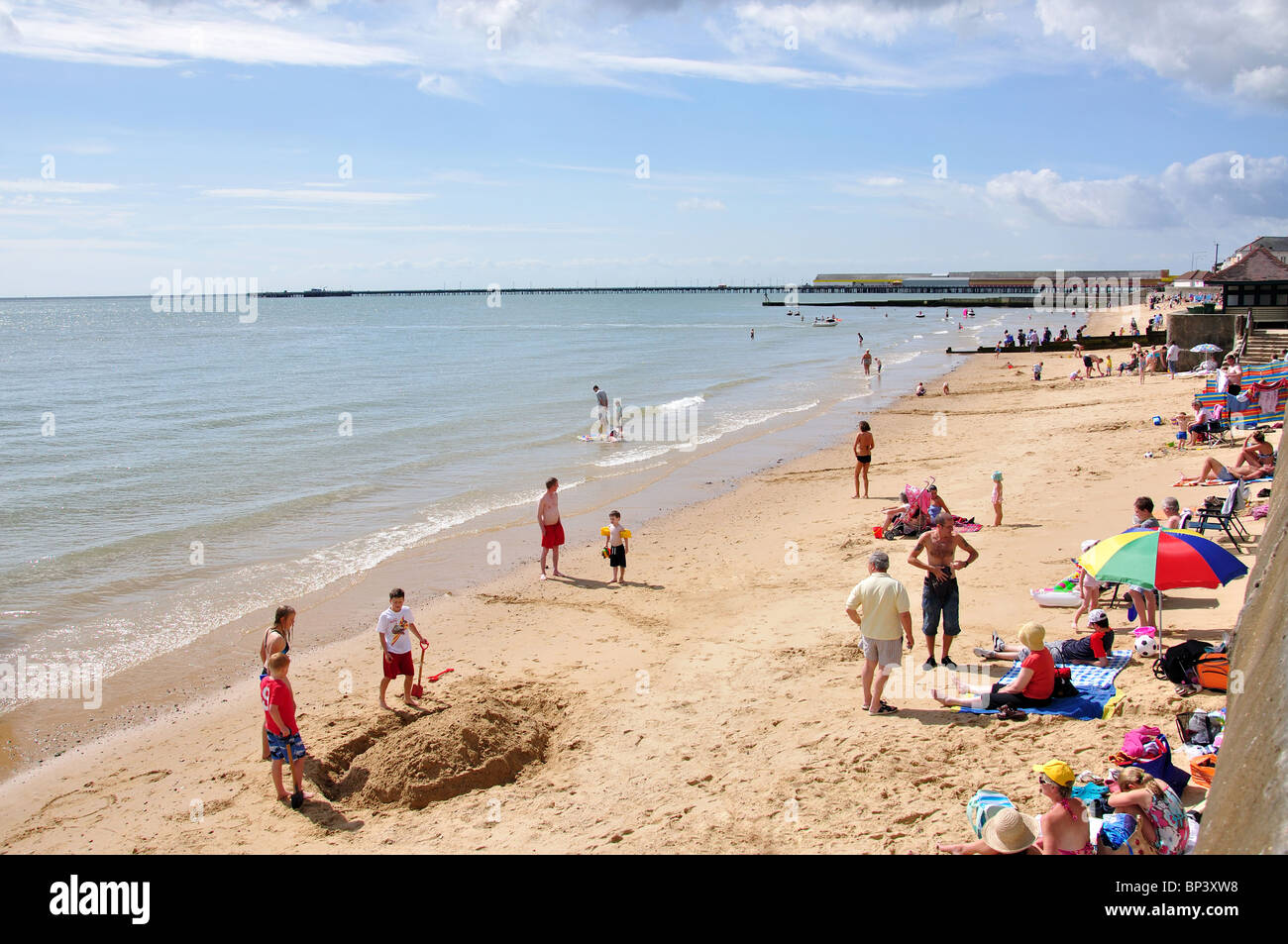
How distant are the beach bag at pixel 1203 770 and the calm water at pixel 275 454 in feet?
38.5

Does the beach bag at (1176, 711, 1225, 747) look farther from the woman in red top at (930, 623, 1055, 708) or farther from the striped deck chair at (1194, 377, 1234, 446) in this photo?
the striped deck chair at (1194, 377, 1234, 446)

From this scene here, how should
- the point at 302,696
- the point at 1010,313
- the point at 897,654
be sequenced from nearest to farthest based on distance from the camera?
the point at 897,654 → the point at 302,696 → the point at 1010,313

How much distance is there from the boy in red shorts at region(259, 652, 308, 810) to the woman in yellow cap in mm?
5601

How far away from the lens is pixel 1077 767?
617cm

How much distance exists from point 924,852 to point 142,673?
32.1ft

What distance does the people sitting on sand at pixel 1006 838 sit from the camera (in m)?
5.04

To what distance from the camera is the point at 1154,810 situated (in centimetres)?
513

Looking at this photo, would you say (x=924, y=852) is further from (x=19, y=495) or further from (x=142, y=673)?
(x=19, y=495)

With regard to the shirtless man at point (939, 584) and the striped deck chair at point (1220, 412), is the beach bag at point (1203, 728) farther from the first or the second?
the striped deck chair at point (1220, 412)

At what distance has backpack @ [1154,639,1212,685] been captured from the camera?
7.05 meters

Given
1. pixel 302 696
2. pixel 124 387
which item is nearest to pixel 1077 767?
pixel 302 696

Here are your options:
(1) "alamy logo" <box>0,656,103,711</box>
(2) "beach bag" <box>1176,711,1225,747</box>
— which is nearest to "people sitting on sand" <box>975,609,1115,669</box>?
(2) "beach bag" <box>1176,711,1225,747</box>

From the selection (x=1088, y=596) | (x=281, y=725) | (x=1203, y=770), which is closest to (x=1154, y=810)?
(x=1203, y=770)
